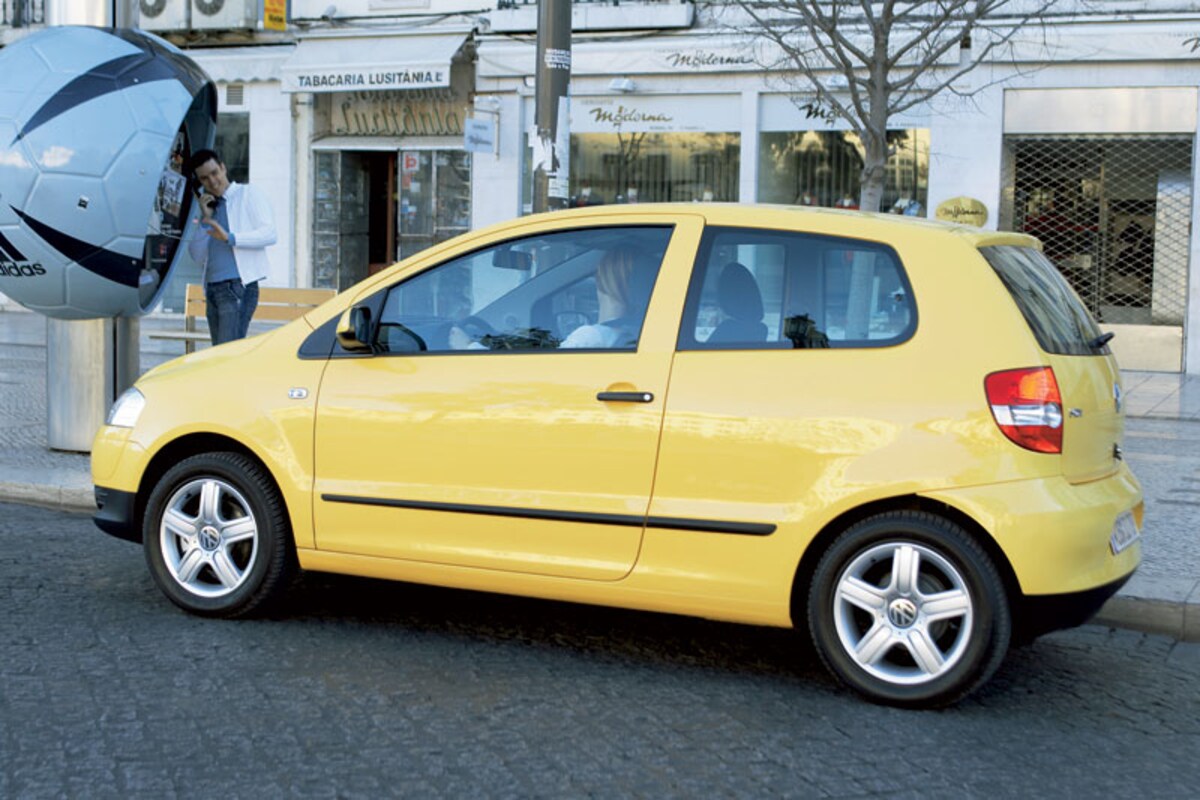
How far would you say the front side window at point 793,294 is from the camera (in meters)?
4.81

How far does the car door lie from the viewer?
4.97 metres

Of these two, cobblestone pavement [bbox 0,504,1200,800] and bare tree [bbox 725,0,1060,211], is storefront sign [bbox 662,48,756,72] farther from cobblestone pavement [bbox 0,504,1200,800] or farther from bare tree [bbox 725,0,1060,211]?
cobblestone pavement [bbox 0,504,1200,800]

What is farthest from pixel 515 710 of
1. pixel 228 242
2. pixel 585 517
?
pixel 228 242

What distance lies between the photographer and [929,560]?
4.67 metres

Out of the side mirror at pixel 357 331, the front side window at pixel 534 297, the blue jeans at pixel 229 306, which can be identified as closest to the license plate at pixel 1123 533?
the front side window at pixel 534 297

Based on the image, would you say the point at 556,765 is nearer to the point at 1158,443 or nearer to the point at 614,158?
the point at 1158,443

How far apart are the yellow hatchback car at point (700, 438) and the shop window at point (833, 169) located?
1390cm

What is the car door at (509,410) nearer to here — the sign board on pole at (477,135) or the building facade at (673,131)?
the sign board on pole at (477,135)

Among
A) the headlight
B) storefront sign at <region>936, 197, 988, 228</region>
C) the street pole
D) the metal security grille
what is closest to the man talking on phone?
the street pole

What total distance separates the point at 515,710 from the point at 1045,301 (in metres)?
2.19

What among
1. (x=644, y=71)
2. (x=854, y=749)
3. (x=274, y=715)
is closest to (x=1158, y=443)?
(x=854, y=749)

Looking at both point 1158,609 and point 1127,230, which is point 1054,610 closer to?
point 1158,609

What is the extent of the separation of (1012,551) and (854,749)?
778mm

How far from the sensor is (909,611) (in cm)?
468
